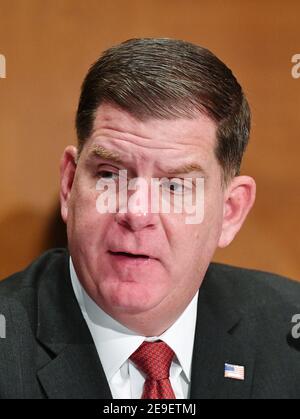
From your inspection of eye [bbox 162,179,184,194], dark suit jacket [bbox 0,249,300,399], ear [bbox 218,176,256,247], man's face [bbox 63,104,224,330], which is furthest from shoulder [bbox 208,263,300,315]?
eye [bbox 162,179,184,194]

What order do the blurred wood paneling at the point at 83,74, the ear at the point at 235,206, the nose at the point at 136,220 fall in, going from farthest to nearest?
1. the blurred wood paneling at the point at 83,74
2. the ear at the point at 235,206
3. the nose at the point at 136,220

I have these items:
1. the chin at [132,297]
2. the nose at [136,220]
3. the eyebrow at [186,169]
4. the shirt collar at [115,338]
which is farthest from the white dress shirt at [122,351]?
the eyebrow at [186,169]

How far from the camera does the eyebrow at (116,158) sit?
5.02ft

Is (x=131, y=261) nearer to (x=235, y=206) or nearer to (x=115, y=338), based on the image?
(x=115, y=338)

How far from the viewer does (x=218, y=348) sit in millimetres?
1728

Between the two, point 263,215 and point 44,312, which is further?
point 263,215

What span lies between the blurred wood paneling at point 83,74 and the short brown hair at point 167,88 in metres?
0.28

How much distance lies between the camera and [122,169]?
1.54 m

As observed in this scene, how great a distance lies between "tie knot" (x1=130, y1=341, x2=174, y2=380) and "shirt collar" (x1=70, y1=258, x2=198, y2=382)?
0.05ft

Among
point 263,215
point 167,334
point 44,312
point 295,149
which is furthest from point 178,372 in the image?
point 295,149

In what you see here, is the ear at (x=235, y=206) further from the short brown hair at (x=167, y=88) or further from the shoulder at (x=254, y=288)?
the shoulder at (x=254, y=288)

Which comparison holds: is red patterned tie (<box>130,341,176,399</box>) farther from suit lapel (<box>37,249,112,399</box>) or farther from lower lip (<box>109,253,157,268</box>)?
lower lip (<box>109,253,157,268</box>)
